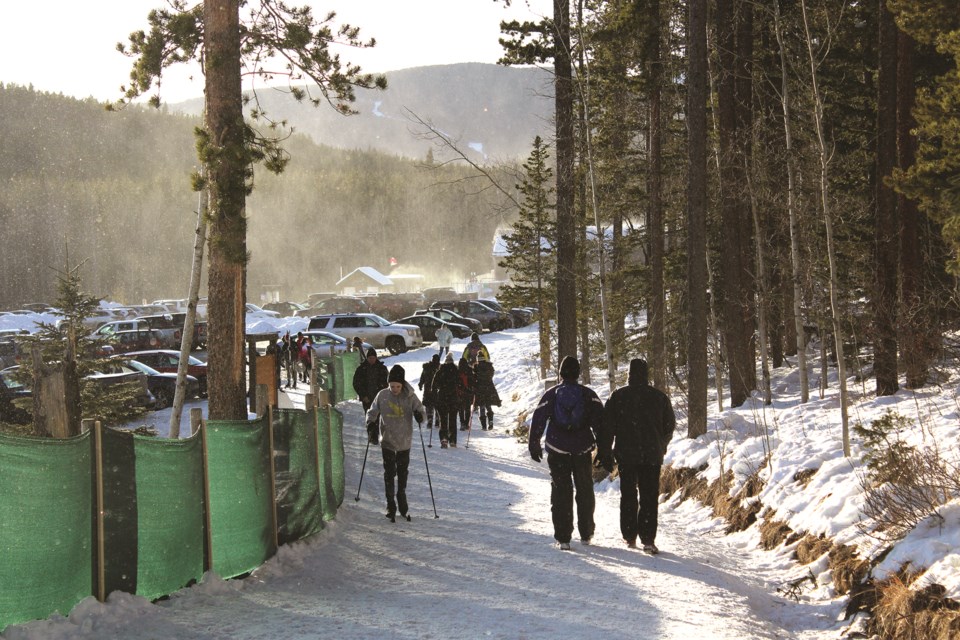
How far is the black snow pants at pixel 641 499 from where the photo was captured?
9.62m

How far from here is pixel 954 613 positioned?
6.53 meters

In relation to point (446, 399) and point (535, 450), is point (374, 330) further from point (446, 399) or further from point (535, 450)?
point (535, 450)

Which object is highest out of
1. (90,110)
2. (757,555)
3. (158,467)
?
Result: (90,110)

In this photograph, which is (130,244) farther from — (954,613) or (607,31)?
(954,613)

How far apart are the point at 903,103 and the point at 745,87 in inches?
180

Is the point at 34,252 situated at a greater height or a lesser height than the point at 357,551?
greater

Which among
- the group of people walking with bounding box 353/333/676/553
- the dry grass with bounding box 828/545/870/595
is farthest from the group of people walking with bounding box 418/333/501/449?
the dry grass with bounding box 828/545/870/595

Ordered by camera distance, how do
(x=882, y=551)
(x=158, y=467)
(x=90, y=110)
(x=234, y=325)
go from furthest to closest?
(x=90, y=110), (x=234, y=325), (x=882, y=551), (x=158, y=467)

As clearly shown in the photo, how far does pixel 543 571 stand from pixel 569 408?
167cm

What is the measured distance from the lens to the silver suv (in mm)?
41656

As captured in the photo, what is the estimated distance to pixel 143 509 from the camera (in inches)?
278

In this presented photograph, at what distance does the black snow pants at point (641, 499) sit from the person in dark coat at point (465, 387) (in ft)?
29.3

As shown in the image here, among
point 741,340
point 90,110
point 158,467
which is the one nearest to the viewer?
point 158,467

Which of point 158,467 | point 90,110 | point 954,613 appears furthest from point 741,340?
point 90,110
